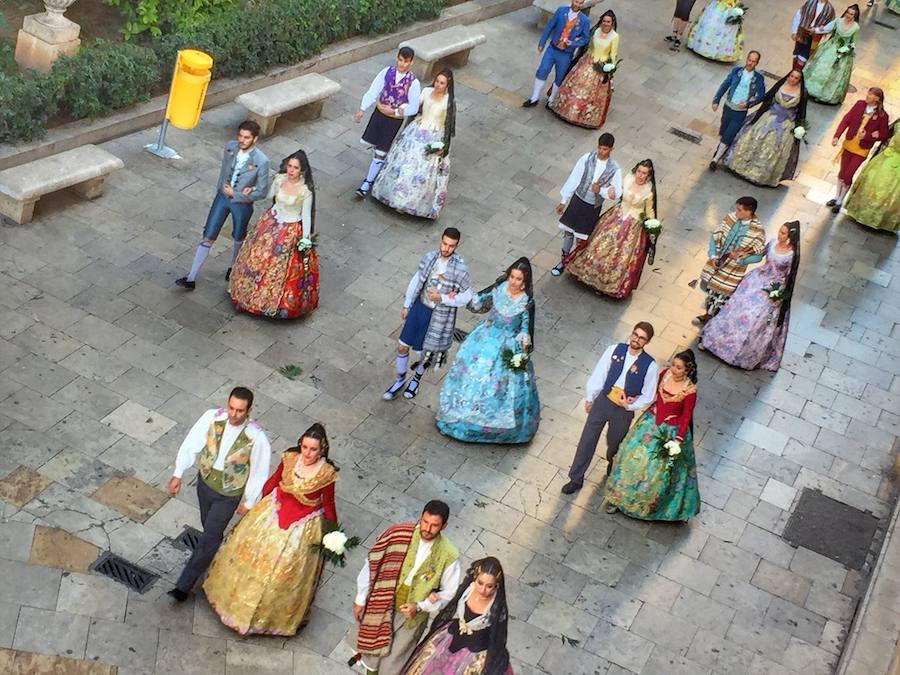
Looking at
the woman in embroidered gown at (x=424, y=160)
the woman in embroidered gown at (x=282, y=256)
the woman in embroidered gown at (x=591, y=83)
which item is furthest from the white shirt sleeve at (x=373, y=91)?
the woman in embroidered gown at (x=591, y=83)

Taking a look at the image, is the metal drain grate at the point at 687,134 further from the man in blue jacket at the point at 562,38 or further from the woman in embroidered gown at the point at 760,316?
the woman in embroidered gown at the point at 760,316

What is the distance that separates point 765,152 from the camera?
18.5 m

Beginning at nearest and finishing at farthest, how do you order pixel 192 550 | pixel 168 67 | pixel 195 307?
1. pixel 192 550
2. pixel 195 307
3. pixel 168 67

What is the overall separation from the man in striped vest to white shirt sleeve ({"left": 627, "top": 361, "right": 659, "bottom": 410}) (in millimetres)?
3127

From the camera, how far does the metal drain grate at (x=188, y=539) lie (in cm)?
1013

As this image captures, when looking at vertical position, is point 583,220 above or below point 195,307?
above

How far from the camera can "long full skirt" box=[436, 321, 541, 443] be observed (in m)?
11.8

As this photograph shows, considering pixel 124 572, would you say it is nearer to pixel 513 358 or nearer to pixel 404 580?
pixel 404 580

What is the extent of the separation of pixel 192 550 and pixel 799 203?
435 inches

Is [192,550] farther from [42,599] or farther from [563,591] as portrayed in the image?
[563,591]

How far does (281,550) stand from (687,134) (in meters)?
12.3

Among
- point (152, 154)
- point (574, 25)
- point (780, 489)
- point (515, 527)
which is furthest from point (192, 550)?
point (574, 25)

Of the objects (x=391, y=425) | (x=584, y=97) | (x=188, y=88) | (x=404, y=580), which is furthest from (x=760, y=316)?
(x=404, y=580)

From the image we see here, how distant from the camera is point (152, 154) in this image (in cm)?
1528
